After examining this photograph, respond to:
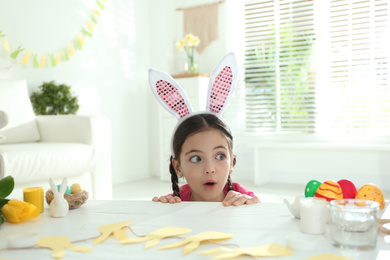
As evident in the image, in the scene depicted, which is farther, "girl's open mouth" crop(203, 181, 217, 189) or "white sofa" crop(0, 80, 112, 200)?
"white sofa" crop(0, 80, 112, 200)

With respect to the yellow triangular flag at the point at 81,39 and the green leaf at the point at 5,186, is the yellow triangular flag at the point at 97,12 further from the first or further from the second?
the green leaf at the point at 5,186

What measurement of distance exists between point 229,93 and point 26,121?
6.31 feet

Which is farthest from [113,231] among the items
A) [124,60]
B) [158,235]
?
[124,60]

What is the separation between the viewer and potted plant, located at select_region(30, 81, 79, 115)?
126 inches

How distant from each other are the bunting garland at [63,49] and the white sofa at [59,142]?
19.5 inches

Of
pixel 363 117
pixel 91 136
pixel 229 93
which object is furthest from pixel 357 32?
pixel 229 93

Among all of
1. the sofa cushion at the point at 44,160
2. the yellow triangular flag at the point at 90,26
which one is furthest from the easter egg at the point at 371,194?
the yellow triangular flag at the point at 90,26

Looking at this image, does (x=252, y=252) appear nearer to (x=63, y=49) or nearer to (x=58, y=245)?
(x=58, y=245)

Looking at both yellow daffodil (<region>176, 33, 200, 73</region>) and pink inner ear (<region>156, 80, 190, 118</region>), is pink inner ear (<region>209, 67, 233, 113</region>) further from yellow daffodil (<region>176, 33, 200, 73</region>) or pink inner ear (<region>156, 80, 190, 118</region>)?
yellow daffodil (<region>176, 33, 200, 73</region>)

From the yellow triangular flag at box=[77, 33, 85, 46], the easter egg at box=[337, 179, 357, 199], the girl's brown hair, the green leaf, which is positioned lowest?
the easter egg at box=[337, 179, 357, 199]

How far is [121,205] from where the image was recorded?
3.59 ft

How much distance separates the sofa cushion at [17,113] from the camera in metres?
2.62

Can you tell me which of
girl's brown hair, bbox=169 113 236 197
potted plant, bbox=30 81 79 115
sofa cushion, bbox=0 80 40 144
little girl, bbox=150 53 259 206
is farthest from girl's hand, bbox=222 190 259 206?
potted plant, bbox=30 81 79 115

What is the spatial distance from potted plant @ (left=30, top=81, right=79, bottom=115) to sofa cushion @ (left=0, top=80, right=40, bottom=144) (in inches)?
15.0
